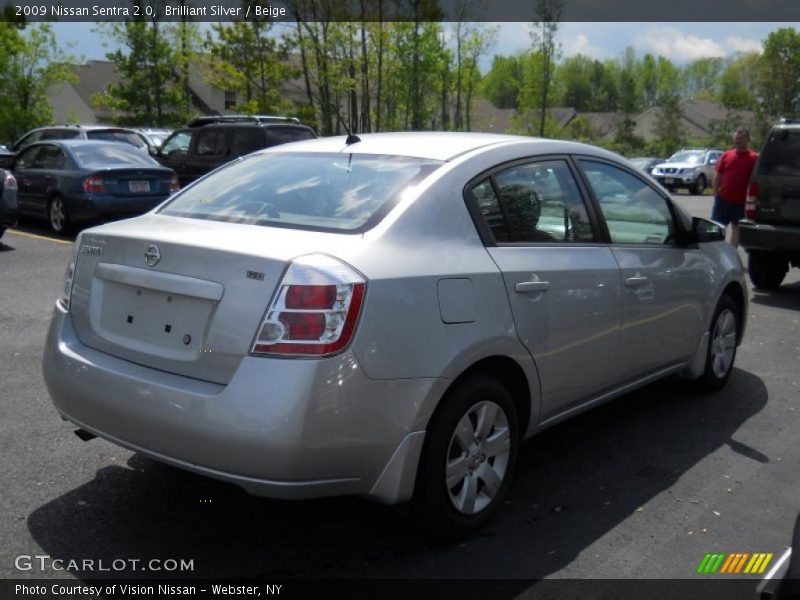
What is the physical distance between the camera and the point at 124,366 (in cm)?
360

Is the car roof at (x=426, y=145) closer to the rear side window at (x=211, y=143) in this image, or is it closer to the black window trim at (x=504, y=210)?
the black window trim at (x=504, y=210)

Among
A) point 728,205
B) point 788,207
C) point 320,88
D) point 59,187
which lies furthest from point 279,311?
point 320,88

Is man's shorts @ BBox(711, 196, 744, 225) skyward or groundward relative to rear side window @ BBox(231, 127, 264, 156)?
groundward

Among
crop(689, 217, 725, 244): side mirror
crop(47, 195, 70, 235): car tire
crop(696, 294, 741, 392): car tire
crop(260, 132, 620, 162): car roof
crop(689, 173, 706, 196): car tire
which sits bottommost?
crop(689, 173, 706, 196): car tire

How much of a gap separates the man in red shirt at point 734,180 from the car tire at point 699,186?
24.4m

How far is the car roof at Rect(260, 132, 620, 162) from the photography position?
421 cm

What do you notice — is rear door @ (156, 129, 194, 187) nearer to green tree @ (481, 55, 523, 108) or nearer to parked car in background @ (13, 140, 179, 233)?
parked car in background @ (13, 140, 179, 233)

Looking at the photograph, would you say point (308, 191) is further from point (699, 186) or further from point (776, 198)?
point (699, 186)

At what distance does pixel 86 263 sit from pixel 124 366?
60cm

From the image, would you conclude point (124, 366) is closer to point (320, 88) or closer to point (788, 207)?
point (788, 207)

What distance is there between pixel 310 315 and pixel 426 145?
4.73 ft

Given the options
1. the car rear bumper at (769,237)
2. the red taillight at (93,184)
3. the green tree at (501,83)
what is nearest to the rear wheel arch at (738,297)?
the car rear bumper at (769,237)

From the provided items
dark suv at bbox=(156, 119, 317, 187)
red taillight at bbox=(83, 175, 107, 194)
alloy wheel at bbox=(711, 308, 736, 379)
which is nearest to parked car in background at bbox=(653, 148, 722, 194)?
dark suv at bbox=(156, 119, 317, 187)

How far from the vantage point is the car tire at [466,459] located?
11.7ft
